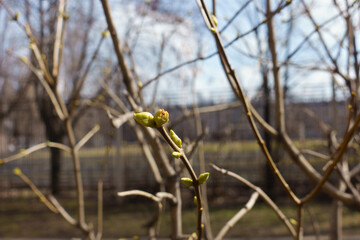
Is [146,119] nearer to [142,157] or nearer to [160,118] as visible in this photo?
[160,118]

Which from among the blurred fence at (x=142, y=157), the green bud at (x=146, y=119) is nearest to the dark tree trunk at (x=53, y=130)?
the blurred fence at (x=142, y=157)

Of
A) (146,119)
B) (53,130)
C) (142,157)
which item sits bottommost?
(142,157)

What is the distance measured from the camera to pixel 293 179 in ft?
24.8

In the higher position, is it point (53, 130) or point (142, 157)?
point (53, 130)

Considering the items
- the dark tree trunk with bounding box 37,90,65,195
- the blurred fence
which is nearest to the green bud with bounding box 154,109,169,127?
the blurred fence

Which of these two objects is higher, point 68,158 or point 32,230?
point 68,158

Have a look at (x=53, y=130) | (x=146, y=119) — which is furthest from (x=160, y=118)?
(x=53, y=130)

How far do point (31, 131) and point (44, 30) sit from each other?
3.22 meters

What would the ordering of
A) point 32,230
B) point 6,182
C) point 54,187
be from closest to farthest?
point 32,230 → point 54,187 → point 6,182

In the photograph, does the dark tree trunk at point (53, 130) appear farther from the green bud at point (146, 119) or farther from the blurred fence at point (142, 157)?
the green bud at point (146, 119)

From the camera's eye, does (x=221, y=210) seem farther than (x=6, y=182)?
No

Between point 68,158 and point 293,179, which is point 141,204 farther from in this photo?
point 68,158

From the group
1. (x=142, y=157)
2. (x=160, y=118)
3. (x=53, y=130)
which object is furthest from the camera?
(x=142, y=157)

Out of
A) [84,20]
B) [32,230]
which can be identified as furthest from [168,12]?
[32,230]
